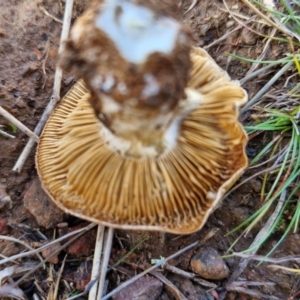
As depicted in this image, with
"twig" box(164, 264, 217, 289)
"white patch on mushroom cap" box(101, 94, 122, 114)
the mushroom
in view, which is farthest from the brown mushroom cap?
"twig" box(164, 264, 217, 289)

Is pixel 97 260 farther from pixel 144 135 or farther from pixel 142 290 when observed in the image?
pixel 144 135

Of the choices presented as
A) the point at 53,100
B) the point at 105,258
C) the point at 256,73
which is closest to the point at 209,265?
the point at 105,258

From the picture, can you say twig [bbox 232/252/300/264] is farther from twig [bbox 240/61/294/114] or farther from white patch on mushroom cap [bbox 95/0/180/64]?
white patch on mushroom cap [bbox 95/0/180/64]

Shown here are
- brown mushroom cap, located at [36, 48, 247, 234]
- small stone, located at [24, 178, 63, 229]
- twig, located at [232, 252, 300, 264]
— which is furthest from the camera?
small stone, located at [24, 178, 63, 229]

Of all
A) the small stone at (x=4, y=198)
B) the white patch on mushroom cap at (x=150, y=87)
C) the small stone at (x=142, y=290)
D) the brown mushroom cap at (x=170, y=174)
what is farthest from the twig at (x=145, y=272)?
the white patch on mushroom cap at (x=150, y=87)

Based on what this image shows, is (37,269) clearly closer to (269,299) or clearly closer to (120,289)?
(120,289)
